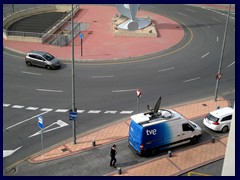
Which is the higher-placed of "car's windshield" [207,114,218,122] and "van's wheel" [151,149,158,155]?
"car's windshield" [207,114,218,122]

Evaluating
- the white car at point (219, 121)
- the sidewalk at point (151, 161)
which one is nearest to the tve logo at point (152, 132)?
the sidewalk at point (151, 161)

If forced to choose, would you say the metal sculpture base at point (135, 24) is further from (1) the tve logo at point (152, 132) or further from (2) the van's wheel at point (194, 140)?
(1) the tve logo at point (152, 132)

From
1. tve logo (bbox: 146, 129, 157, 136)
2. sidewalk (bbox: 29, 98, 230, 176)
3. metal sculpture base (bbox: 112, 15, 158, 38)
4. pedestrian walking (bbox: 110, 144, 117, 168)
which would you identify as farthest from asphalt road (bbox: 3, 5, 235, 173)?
metal sculpture base (bbox: 112, 15, 158, 38)

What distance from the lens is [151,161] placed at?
20.7 metres

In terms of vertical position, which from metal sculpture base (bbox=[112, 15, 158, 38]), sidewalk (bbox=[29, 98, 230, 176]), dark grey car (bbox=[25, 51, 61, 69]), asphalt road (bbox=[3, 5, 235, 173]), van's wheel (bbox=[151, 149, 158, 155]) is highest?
metal sculpture base (bbox=[112, 15, 158, 38])

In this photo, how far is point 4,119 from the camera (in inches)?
1008

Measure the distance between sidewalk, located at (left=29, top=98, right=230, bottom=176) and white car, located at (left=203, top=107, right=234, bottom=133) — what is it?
92cm

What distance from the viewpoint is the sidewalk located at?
65.8 ft

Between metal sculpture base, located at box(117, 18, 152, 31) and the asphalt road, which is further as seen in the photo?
metal sculpture base, located at box(117, 18, 152, 31)

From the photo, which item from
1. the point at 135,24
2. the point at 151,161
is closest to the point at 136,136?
the point at 151,161

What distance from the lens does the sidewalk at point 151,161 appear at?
20047mm

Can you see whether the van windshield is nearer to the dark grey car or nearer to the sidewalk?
the sidewalk

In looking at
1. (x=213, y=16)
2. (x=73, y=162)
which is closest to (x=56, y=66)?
(x=73, y=162)

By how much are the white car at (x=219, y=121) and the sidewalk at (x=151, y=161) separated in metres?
0.92
